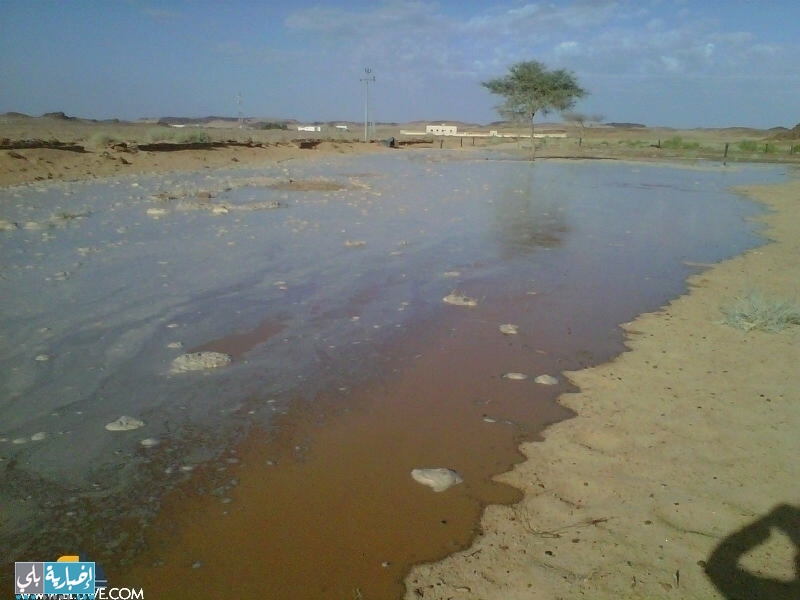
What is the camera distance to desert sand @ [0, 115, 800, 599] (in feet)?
8.50

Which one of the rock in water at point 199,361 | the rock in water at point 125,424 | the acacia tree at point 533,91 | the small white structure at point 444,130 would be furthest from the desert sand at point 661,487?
the small white structure at point 444,130

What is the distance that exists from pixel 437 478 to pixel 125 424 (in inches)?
81.5

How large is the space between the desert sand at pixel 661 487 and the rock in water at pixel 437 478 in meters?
0.29

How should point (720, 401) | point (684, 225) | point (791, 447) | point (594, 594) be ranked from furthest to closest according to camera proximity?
1. point (684, 225)
2. point (720, 401)
3. point (791, 447)
4. point (594, 594)

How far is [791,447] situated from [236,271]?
6.34m

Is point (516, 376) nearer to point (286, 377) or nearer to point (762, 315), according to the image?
point (286, 377)

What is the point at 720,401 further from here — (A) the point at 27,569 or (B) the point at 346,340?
(A) the point at 27,569

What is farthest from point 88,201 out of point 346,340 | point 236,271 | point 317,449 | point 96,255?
point 317,449

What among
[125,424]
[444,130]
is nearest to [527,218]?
[125,424]

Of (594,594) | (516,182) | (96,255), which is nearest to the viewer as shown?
(594,594)

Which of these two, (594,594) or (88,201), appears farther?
(88,201)

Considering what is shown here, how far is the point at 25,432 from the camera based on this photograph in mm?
3740

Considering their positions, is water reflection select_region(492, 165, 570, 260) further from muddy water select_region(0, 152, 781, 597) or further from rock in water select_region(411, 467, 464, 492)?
rock in water select_region(411, 467, 464, 492)


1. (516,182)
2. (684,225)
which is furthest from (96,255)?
(516,182)
